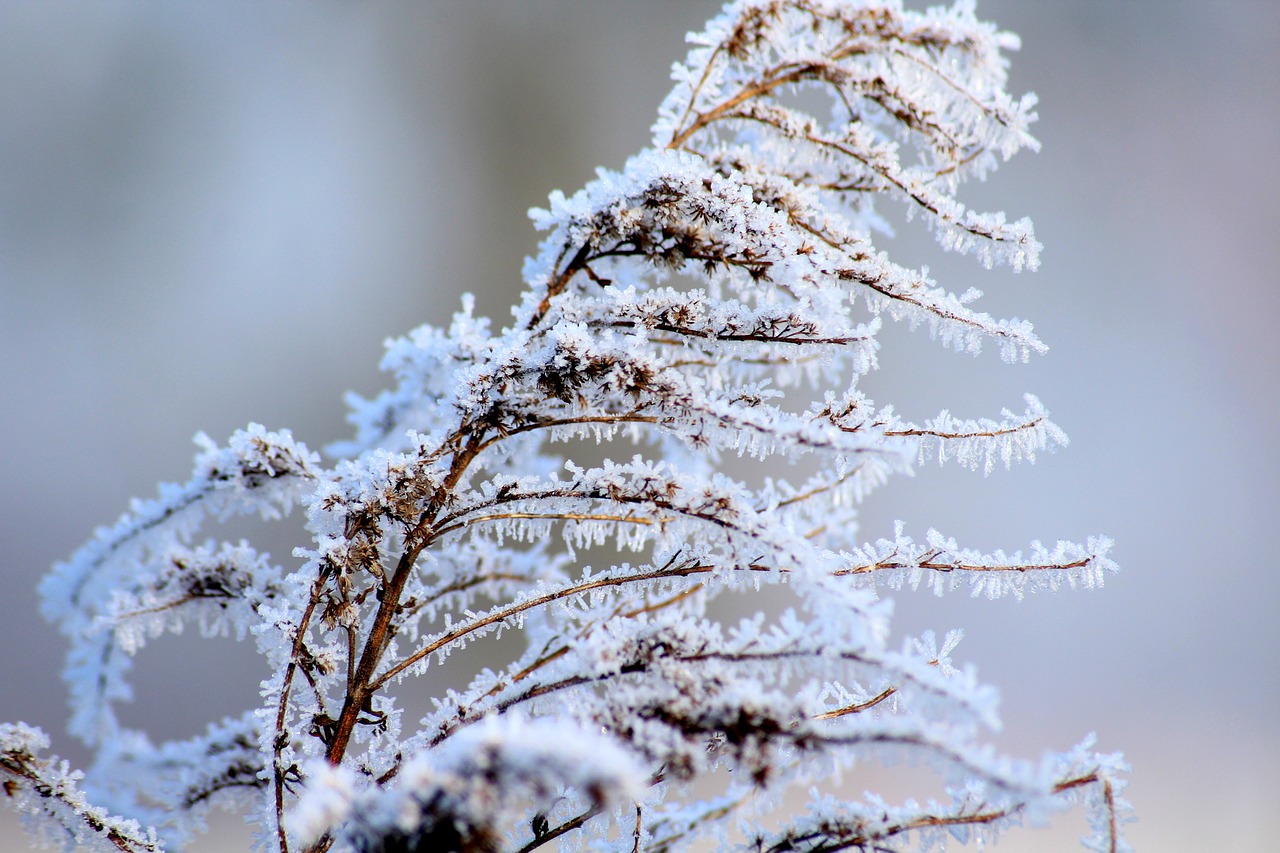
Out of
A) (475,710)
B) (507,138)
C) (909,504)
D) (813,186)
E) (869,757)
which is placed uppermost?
(507,138)

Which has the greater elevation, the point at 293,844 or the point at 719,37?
the point at 719,37

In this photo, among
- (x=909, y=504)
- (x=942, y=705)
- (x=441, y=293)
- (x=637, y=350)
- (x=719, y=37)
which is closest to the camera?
(x=942, y=705)

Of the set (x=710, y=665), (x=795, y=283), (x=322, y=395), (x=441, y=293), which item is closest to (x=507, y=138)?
(x=441, y=293)

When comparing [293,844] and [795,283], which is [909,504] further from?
[293,844]

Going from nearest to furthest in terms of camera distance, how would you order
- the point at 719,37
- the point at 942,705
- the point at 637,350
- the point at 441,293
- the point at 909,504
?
1. the point at 942,705
2. the point at 637,350
3. the point at 719,37
4. the point at 909,504
5. the point at 441,293

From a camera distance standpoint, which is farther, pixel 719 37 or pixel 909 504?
pixel 909 504

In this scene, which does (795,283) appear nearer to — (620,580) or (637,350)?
(637,350)
